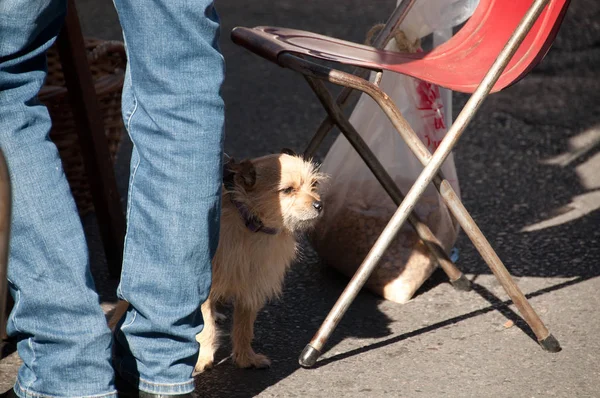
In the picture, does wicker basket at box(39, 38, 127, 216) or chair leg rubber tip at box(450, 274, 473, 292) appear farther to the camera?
wicker basket at box(39, 38, 127, 216)

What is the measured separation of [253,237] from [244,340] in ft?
0.98

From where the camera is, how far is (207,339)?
227 cm

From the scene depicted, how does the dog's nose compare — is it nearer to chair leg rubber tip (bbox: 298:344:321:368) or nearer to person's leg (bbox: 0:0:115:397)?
chair leg rubber tip (bbox: 298:344:321:368)

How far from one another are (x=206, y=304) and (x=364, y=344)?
52 centimetres

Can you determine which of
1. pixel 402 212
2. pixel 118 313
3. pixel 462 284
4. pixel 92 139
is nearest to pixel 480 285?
pixel 462 284

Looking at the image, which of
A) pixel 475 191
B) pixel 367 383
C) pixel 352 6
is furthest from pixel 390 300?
pixel 352 6

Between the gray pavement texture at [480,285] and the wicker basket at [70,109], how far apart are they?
0.23 meters

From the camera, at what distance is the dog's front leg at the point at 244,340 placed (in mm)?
2328

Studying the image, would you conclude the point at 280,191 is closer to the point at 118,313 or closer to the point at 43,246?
the point at 118,313

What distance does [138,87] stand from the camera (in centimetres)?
175

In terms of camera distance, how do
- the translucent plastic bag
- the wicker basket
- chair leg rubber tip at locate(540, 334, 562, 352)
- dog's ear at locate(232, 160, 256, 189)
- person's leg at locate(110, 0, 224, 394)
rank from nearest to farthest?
person's leg at locate(110, 0, 224, 394) → dog's ear at locate(232, 160, 256, 189) → chair leg rubber tip at locate(540, 334, 562, 352) → the translucent plastic bag → the wicker basket

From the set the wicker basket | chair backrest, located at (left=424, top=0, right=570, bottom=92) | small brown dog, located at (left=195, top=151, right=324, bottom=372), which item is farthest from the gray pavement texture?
chair backrest, located at (left=424, top=0, right=570, bottom=92)

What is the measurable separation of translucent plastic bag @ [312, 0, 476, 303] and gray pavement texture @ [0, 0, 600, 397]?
12 centimetres

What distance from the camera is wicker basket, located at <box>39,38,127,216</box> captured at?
2918 mm
